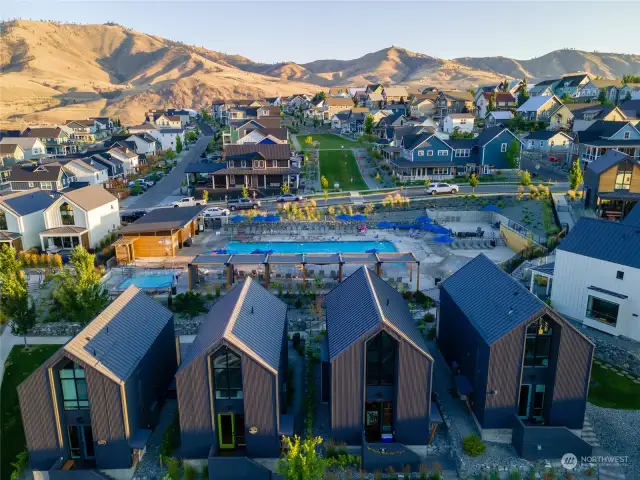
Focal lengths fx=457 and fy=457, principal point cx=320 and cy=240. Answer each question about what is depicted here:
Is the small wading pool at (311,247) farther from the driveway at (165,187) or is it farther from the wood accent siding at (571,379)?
the wood accent siding at (571,379)

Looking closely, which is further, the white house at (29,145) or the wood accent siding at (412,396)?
the white house at (29,145)

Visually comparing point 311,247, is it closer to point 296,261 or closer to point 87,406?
point 296,261

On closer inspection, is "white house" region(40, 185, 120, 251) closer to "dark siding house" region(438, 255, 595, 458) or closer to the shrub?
"dark siding house" region(438, 255, 595, 458)

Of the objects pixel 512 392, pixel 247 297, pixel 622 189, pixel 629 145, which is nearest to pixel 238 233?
pixel 247 297

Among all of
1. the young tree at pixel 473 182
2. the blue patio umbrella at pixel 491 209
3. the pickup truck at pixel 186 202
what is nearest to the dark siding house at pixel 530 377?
the blue patio umbrella at pixel 491 209

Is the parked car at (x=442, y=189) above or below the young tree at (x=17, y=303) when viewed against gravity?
above

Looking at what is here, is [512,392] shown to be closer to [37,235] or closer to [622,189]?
[622,189]
